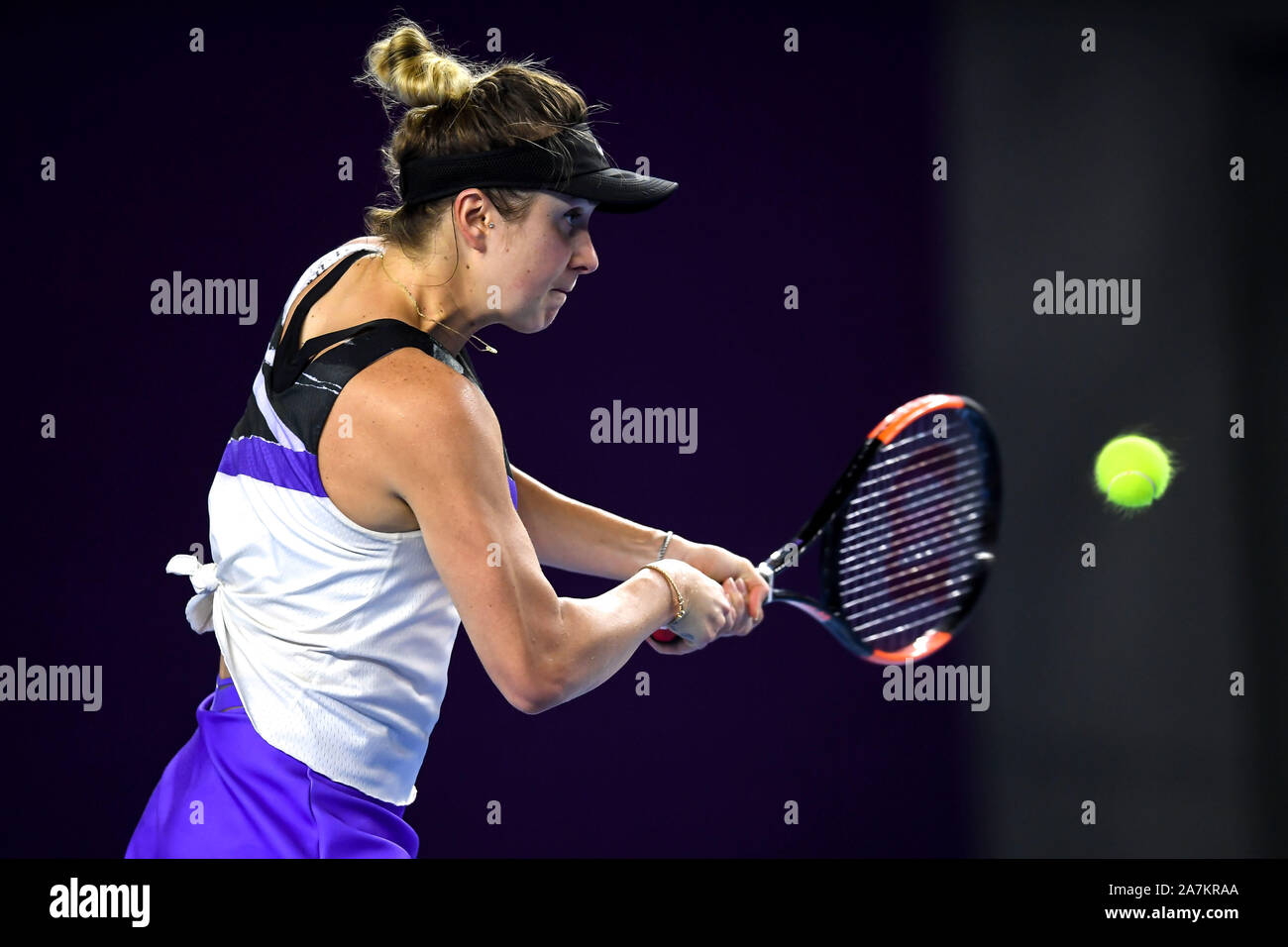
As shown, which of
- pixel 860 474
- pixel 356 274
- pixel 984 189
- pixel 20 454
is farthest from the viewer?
pixel 984 189

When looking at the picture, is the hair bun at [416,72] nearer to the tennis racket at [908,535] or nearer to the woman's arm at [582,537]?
the woman's arm at [582,537]

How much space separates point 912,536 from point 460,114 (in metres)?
1.03

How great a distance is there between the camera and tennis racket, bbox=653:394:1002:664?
1998mm

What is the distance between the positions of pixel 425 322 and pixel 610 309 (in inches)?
53.9

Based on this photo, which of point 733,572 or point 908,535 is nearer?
point 733,572

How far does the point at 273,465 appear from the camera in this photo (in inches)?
55.2

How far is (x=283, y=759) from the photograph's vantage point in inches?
54.9

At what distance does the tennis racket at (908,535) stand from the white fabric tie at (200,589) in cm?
74

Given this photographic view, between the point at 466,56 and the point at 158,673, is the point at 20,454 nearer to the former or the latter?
the point at 158,673

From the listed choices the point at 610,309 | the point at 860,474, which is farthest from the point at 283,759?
the point at 610,309

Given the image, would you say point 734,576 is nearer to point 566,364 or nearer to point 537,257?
point 537,257

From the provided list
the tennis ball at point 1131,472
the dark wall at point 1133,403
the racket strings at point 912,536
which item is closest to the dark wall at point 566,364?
the dark wall at point 1133,403

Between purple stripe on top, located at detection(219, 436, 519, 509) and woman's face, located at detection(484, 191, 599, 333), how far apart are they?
233mm

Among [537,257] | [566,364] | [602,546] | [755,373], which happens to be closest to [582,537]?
[602,546]
